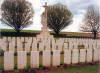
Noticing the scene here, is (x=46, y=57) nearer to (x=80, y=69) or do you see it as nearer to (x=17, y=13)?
(x=80, y=69)

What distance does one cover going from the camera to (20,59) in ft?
25.2

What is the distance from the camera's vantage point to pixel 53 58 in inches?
324

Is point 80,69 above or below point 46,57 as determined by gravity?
below

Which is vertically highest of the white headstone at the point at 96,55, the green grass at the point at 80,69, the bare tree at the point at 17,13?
the bare tree at the point at 17,13

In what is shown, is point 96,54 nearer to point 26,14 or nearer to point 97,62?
point 97,62

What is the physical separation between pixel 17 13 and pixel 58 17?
23.1 feet

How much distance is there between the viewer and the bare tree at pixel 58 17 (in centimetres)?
3391

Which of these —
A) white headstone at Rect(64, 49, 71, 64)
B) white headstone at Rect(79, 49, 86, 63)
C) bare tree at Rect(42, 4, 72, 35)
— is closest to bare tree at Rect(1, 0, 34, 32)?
bare tree at Rect(42, 4, 72, 35)

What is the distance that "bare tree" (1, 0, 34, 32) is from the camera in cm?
2949

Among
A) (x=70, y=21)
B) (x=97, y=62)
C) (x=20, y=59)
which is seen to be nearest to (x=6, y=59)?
(x=20, y=59)

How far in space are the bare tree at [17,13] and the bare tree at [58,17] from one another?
105 inches

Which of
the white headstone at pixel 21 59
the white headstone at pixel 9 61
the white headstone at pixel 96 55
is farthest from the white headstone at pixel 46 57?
the white headstone at pixel 96 55

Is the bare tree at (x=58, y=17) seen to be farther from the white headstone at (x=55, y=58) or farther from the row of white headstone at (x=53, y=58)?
the white headstone at (x=55, y=58)

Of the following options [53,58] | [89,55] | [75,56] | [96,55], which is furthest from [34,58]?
[96,55]
